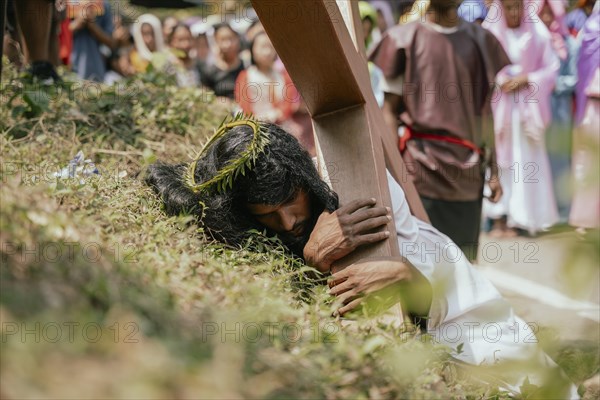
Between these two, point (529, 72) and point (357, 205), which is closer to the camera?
point (357, 205)

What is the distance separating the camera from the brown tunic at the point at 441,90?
15.3ft

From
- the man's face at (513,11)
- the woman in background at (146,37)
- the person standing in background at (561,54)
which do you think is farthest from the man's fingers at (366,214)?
the woman in background at (146,37)

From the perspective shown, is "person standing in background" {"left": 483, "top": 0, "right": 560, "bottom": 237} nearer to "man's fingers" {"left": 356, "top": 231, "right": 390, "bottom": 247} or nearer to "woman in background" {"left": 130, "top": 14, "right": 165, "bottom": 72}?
"woman in background" {"left": 130, "top": 14, "right": 165, "bottom": 72}

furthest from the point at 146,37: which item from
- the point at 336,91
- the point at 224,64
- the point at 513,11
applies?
the point at 336,91

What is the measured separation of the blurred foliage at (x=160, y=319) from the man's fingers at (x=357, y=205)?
0.26 m

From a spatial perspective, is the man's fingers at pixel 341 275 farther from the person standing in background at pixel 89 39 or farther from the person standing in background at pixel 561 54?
the person standing in background at pixel 89 39

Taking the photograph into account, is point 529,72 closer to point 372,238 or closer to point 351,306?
point 372,238

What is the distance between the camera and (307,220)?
276 centimetres

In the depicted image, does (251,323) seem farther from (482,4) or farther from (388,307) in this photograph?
(482,4)

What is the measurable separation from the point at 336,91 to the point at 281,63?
3758 millimetres

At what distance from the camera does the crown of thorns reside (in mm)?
2562

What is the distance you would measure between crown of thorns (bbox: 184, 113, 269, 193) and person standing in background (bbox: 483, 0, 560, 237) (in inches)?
174

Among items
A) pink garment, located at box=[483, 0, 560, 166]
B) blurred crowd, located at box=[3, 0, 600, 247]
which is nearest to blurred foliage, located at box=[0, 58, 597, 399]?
blurred crowd, located at box=[3, 0, 600, 247]

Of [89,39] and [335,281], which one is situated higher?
[89,39]
